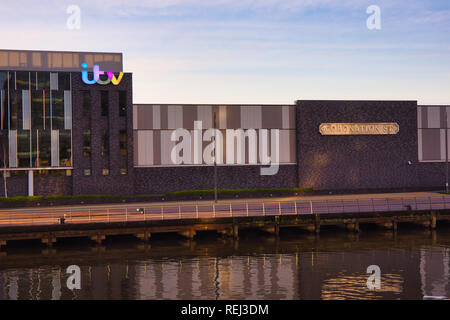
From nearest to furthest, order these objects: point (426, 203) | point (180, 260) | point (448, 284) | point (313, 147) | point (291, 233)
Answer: point (448, 284)
point (180, 260)
point (291, 233)
point (426, 203)
point (313, 147)

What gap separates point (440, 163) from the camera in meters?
84.9

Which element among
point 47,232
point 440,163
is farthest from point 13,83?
point 440,163

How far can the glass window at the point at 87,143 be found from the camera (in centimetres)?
7381

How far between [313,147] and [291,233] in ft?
81.2

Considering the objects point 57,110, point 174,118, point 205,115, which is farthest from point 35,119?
point 205,115

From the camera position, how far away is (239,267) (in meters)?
42.9

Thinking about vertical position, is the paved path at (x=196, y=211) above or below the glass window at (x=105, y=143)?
below

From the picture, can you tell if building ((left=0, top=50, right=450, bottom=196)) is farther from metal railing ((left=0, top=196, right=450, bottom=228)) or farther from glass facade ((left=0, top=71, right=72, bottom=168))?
metal railing ((left=0, top=196, right=450, bottom=228))

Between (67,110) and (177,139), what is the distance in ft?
43.6

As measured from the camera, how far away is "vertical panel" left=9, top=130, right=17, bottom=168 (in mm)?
71312

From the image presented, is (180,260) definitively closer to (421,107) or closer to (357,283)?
(357,283)

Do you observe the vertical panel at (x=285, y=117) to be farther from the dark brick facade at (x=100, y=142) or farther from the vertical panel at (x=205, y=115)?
the dark brick facade at (x=100, y=142)

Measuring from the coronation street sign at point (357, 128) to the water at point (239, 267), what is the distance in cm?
2575

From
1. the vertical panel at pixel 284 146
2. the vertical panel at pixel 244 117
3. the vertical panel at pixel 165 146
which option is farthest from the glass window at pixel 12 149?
the vertical panel at pixel 284 146
